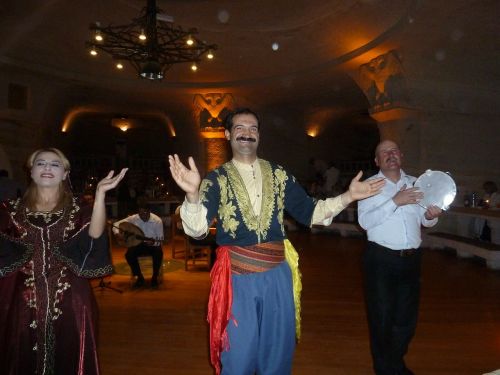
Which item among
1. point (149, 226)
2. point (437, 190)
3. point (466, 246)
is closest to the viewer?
point (437, 190)

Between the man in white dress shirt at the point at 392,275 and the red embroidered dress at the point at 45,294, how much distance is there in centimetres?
177

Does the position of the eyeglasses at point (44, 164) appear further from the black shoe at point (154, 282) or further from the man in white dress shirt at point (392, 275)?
the black shoe at point (154, 282)

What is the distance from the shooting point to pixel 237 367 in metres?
2.09

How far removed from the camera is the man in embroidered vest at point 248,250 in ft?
6.89

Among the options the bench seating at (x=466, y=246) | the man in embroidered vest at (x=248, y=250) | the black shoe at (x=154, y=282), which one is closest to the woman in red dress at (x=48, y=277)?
the man in embroidered vest at (x=248, y=250)

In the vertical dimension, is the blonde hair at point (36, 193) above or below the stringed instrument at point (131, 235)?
above

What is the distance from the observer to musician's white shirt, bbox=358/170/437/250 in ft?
9.23

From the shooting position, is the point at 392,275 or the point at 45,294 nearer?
the point at 45,294

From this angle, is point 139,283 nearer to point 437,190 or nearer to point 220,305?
point 220,305

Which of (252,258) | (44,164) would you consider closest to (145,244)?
(44,164)

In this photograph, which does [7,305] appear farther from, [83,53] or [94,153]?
[94,153]

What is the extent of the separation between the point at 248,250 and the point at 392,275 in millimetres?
1159

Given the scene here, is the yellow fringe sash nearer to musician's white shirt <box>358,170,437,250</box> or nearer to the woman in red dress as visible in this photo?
musician's white shirt <box>358,170,437,250</box>

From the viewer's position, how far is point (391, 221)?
2861 millimetres
